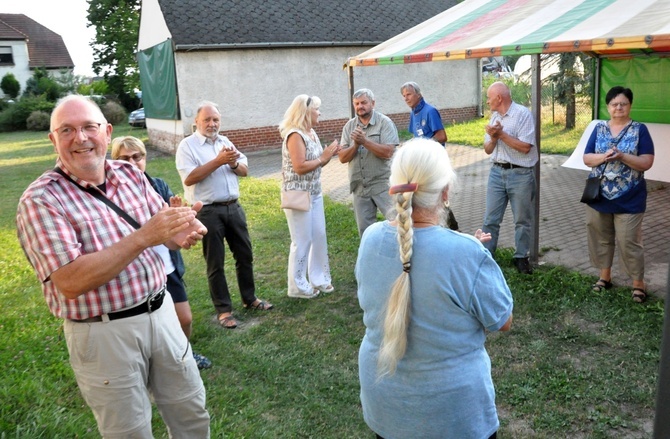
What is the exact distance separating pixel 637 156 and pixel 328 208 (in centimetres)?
528

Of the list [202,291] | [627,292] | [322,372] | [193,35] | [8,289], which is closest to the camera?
[322,372]

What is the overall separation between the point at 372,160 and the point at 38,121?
98.4 ft

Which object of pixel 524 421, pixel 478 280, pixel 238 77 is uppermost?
pixel 238 77

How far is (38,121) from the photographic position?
100 ft

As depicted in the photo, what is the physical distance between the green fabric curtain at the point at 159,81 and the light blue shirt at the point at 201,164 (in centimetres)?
1187

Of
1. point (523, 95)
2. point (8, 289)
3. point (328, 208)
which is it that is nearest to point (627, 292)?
point (328, 208)

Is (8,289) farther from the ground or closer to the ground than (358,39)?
closer to the ground

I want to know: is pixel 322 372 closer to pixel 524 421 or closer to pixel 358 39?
pixel 524 421

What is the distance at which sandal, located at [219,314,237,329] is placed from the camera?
5094 mm

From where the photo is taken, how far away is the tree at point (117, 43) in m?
28.7

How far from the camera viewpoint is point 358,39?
1823 centimetres

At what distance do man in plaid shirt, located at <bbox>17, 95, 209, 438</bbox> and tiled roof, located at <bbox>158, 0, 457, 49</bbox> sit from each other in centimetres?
1402

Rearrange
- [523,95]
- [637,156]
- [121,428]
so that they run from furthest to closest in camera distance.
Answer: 1. [523,95]
2. [637,156]
3. [121,428]

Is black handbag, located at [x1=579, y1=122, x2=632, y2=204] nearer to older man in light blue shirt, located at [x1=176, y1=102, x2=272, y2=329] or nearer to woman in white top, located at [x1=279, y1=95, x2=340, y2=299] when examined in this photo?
woman in white top, located at [x1=279, y1=95, x2=340, y2=299]
